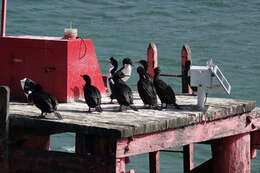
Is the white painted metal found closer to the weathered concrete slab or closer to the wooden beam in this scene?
the weathered concrete slab

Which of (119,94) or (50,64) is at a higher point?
(50,64)

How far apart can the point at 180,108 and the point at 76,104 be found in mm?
1623

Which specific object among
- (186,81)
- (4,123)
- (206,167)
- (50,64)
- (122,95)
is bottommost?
(206,167)

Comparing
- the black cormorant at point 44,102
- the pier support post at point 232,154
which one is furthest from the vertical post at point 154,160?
the black cormorant at point 44,102

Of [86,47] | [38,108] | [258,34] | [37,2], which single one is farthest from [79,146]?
[37,2]

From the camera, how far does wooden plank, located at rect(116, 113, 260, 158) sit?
10875 mm

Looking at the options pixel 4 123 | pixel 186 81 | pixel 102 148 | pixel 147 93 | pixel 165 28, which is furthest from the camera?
pixel 165 28

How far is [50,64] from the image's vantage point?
13.4 m

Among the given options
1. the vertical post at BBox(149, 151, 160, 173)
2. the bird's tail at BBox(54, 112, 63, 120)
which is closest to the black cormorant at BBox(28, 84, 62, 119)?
the bird's tail at BBox(54, 112, 63, 120)

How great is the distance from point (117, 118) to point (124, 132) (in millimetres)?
983

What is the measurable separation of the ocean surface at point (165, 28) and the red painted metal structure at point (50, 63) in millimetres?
16098

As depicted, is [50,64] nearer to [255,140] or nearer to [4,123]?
[4,123]

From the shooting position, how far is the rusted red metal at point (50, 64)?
13.3 meters

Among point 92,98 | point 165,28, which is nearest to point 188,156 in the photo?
point 92,98
